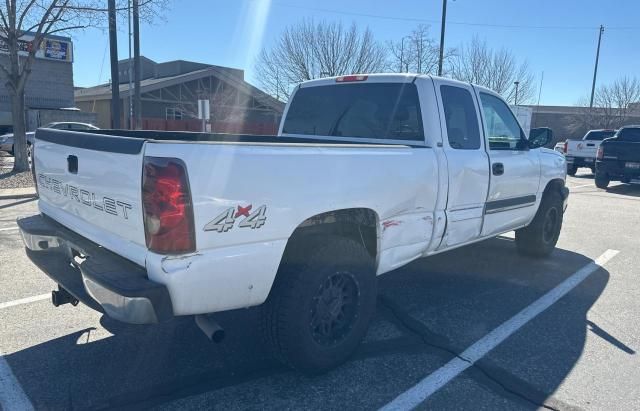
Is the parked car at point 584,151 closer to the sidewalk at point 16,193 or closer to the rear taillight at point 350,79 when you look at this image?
the rear taillight at point 350,79

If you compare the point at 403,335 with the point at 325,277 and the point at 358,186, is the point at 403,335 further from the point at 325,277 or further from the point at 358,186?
the point at 358,186

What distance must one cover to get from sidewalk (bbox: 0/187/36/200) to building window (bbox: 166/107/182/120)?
963 inches

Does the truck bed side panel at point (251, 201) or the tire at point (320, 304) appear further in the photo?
the tire at point (320, 304)

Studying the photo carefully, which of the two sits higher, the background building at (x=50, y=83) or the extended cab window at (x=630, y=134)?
the background building at (x=50, y=83)

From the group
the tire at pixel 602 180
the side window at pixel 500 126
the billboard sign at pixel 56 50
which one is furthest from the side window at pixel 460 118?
the billboard sign at pixel 56 50

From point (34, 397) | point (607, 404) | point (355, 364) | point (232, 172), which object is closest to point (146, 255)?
point (232, 172)

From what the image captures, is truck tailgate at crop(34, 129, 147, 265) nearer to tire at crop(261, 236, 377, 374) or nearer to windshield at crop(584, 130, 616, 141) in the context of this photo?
tire at crop(261, 236, 377, 374)

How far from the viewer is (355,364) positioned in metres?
3.39

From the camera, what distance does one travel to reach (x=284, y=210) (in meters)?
2.74

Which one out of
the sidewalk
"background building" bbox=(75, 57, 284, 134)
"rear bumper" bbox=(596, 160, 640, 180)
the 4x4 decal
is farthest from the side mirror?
"background building" bbox=(75, 57, 284, 134)

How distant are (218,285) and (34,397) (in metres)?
1.35

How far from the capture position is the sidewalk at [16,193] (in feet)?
32.8

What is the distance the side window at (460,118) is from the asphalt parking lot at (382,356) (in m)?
1.47

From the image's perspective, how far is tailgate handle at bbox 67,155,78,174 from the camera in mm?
3040
